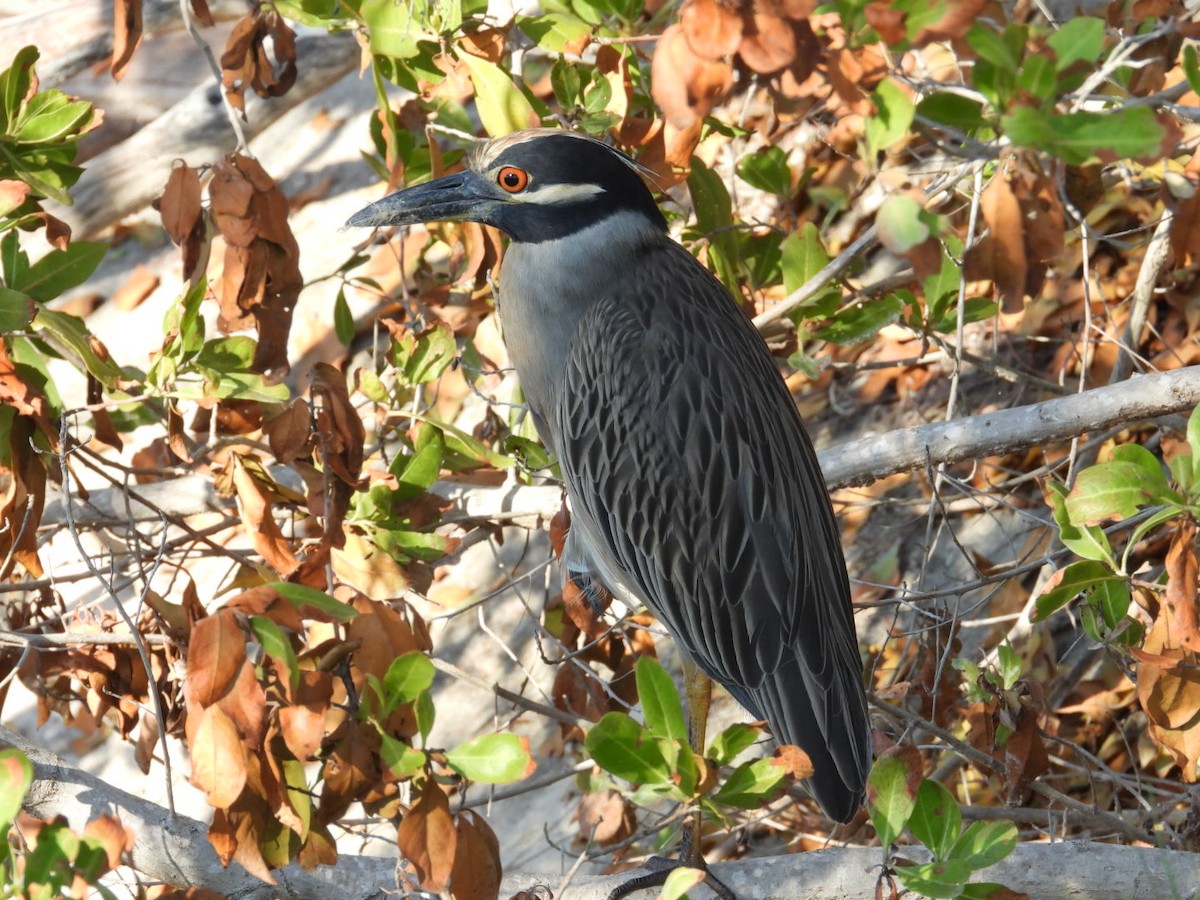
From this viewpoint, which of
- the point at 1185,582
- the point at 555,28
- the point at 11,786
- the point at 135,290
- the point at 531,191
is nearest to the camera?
the point at 11,786

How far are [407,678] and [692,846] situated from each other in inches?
44.4

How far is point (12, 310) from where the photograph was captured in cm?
226

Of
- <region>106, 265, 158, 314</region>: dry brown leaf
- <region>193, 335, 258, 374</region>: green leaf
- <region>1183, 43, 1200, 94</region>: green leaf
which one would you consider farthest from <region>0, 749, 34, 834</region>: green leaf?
<region>106, 265, 158, 314</region>: dry brown leaf

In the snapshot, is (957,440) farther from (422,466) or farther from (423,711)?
(423,711)

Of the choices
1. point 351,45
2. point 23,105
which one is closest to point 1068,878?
point 23,105

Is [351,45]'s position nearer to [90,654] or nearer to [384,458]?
[384,458]

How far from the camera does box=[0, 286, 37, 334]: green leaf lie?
7.41 feet

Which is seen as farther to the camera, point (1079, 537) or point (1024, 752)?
point (1024, 752)

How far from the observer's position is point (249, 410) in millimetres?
2754

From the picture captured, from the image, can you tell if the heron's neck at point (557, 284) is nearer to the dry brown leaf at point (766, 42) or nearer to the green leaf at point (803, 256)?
the green leaf at point (803, 256)

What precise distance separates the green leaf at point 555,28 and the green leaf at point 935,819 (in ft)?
5.71

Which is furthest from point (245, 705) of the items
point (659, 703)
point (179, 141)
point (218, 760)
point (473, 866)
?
point (179, 141)

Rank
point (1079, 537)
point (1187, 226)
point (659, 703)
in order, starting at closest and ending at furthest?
point (659, 703)
point (1079, 537)
point (1187, 226)

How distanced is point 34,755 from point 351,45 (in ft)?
10.1
